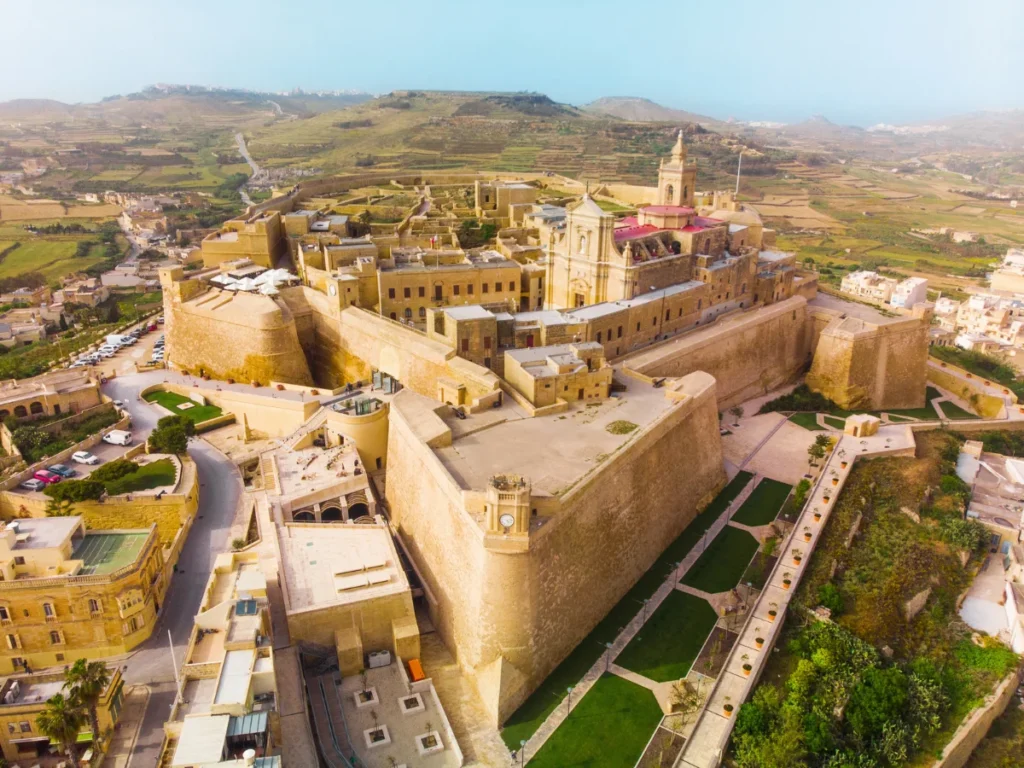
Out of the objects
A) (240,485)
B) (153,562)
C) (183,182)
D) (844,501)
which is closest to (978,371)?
(844,501)

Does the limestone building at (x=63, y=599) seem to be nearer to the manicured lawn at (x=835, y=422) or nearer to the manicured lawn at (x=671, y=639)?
the manicured lawn at (x=671, y=639)

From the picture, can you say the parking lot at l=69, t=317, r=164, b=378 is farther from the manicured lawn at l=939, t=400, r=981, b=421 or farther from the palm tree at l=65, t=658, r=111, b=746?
the manicured lawn at l=939, t=400, r=981, b=421

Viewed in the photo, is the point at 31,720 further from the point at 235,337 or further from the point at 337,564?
the point at 235,337

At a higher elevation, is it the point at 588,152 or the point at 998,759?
the point at 588,152

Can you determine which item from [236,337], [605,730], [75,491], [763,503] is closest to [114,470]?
[75,491]

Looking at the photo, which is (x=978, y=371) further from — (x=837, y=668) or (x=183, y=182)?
(x=183, y=182)

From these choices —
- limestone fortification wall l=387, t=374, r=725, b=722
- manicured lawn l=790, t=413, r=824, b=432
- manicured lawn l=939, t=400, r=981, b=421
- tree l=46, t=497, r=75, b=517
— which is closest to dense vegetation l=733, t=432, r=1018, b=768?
limestone fortification wall l=387, t=374, r=725, b=722

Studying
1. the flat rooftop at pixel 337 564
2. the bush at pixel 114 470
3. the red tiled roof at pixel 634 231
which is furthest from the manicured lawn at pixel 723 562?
the bush at pixel 114 470
